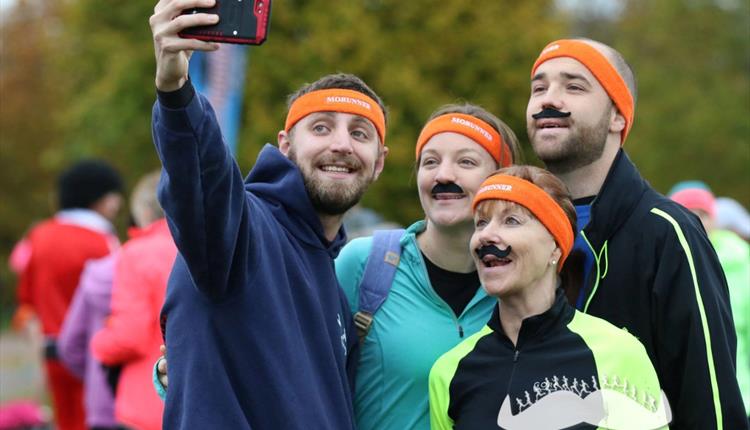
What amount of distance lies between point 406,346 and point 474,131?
1025 mm

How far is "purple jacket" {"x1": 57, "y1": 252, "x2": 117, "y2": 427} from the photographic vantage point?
7691 mm

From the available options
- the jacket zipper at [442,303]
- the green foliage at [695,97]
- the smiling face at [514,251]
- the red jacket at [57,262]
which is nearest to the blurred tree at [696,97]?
the green foliage at [695,97]

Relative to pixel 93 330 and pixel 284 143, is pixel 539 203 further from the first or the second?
pixel 93 330

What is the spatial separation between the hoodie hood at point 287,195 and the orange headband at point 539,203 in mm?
691

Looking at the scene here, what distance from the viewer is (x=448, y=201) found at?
461cm

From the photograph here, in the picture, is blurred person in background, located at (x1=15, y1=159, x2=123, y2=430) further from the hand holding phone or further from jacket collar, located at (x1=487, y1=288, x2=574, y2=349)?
the hand holding phone

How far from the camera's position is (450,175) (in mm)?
4617

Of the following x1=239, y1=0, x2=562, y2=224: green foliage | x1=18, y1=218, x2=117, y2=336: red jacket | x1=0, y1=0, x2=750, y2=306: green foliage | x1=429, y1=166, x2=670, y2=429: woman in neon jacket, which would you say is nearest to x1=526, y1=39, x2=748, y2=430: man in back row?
x1=429, y1=166, x2=670, y2=429: woman in neon jacket

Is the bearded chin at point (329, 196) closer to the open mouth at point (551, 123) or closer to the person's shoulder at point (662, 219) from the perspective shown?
the open mouth at point (551, 123)

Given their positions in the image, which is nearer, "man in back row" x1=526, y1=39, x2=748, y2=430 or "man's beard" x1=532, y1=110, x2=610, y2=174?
"man in back row" x1=526, y1=39, x2=748, y2=430

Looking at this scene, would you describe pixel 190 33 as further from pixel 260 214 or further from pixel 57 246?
pixel 57 246

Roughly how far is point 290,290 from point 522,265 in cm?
88

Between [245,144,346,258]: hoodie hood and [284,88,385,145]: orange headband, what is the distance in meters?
0.31

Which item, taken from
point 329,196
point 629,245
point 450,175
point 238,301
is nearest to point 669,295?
point 629,245
